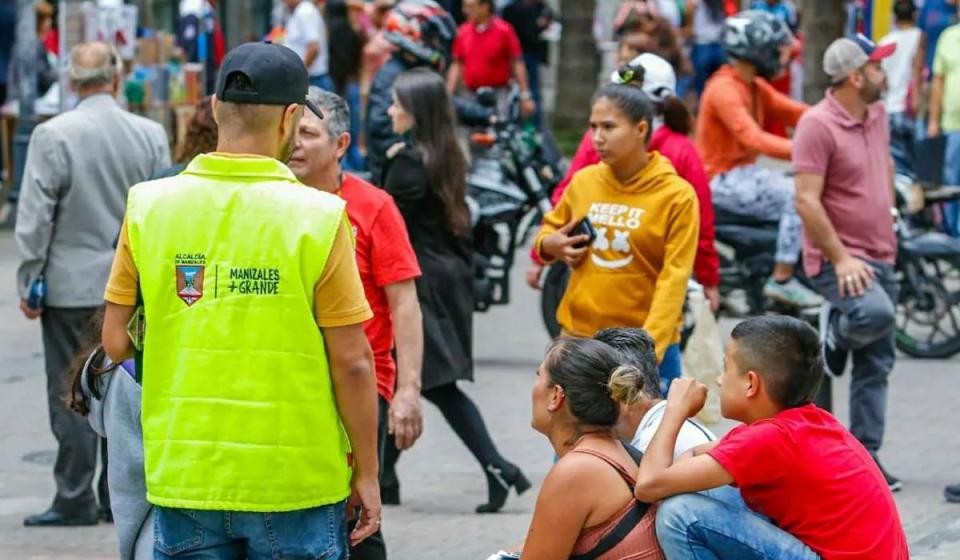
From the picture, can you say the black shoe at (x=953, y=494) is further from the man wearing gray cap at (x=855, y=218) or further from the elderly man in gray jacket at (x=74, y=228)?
the elderly man in gray jacket at (x=74, y=228)

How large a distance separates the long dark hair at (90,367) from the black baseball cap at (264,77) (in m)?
0.85

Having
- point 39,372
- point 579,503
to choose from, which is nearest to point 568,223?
point 579,503

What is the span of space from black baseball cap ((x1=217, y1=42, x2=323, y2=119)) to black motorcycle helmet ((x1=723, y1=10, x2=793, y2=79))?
602cm

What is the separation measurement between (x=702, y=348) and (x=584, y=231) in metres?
0.89

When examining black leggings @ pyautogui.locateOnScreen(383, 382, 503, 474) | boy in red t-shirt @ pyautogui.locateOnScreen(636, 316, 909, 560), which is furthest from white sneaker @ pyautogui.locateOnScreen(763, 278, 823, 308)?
boy in red t-shirt @ pyautogui.locateOnScreen(636, 316, 909, 560)

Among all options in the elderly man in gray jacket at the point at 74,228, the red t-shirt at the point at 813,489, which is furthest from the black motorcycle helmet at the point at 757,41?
the red t-shirt at the point at 813,489

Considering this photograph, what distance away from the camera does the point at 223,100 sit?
401 centimetres

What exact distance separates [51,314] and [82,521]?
2.63ft

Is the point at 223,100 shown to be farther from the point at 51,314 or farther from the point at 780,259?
the point at 780,259

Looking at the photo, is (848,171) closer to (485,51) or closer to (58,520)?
(58,520)

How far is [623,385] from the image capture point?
432 cm

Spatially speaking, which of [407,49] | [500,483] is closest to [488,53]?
[407,49]

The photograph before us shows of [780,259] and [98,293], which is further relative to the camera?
[780,259]

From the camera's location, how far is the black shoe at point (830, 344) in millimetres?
7891
